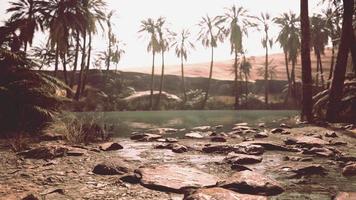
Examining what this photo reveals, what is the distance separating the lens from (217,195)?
4.88 metres

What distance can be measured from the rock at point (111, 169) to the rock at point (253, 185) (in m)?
1.88

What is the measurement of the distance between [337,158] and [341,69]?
9.19m

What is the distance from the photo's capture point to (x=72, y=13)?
34.6m

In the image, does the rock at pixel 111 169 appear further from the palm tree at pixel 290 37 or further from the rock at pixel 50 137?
the palm tree at pixel 290 37

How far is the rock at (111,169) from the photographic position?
20.8ft

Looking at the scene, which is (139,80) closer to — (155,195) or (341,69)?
(341,69)

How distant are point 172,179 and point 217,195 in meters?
1.15

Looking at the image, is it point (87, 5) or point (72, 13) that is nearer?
point (72, 13)

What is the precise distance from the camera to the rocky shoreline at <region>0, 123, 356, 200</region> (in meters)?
5.15

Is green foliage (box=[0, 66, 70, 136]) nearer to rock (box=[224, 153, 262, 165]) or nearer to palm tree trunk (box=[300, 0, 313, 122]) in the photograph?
rock (box=[224, 153, 262, 165])

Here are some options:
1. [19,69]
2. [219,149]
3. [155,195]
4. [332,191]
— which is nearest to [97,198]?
[155,195]

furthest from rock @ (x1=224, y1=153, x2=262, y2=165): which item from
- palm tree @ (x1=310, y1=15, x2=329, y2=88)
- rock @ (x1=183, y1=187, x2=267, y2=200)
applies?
palm tree @ (x1=310, y1=15, x2=329, y2=88)

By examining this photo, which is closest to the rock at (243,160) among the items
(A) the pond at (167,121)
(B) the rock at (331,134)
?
(B) the rock at (331,134)

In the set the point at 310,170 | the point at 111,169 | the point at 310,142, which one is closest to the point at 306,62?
the point at 310,142
